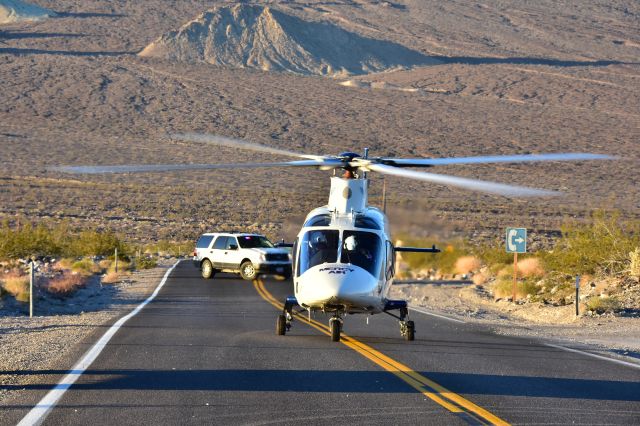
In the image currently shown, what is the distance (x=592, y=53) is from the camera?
158250mm

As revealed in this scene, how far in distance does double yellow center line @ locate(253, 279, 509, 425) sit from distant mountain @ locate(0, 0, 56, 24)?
533ft

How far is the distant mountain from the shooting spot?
174875 millimetres

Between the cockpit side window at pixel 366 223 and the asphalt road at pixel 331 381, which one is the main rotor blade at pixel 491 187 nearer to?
the cockpit side window at pixel 366 223

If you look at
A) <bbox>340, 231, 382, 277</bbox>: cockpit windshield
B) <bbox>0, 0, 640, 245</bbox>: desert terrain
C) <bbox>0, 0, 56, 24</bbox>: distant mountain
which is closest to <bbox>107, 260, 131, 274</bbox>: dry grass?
<bbox>0, 0, 640, 245</bbox>: desert terrain

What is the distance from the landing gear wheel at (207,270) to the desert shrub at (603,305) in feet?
58.1

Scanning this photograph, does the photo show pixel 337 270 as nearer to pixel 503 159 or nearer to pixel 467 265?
pixel 503 159

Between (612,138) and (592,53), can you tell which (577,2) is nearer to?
(592,53)

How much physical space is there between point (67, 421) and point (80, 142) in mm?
86817

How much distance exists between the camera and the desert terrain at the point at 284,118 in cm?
7819

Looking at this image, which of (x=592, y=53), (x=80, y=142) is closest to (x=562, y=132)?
(x=80, y=142)

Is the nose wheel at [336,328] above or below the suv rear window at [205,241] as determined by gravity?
below

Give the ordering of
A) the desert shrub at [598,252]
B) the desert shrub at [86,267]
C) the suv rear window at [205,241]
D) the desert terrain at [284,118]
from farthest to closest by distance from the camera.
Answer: the desert terrain at [284,118], the desert shrub at [86,267], the suv rear window at [205,241], the desert shrub at [598,252]

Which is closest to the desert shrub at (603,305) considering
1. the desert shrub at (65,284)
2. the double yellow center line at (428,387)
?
the double yellow center line at (428,387)

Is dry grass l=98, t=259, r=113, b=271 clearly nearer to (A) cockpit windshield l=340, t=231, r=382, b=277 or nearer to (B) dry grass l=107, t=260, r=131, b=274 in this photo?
(B) dry grass l=107, t=260, r=131, b=274
